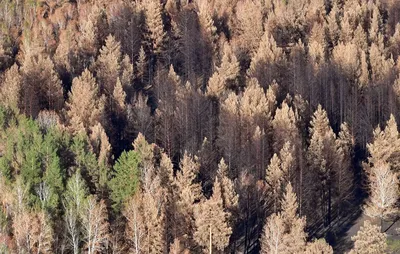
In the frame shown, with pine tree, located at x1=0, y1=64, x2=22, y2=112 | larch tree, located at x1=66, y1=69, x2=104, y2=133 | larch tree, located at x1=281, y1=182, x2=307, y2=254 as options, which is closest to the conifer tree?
larch tree, located at x1=66, y1=69, x2=104, y2=133

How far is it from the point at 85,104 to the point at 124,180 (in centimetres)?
2429

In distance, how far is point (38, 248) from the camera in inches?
1593

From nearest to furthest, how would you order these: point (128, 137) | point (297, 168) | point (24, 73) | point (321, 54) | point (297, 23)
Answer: point (297, 168) → point (128, 137) → point (24, 73) → point (321, 54) → point (297, 23)

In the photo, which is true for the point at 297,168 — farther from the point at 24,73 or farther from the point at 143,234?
the point at 24,73

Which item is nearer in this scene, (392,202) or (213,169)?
(392,202)

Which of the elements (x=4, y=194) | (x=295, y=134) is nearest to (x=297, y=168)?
(x=295, y=134)

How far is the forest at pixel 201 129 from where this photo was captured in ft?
152

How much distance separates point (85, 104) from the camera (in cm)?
7050

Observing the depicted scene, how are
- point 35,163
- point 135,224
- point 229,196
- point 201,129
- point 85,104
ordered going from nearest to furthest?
point 135,224 → point 35,163 → point 229,196 → point 85,104 → point 201,129

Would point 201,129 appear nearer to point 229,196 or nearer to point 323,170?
point 323,170

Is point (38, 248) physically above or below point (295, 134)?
below

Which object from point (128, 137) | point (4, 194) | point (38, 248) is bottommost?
point (38, 248)

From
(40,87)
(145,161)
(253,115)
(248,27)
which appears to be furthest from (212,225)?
(248,27)

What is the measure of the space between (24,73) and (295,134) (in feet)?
142
